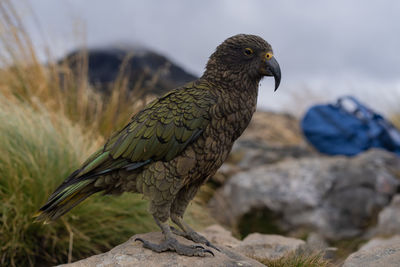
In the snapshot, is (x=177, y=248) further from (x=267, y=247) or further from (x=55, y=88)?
(x=55, y=88)

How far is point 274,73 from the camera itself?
100.0 inches

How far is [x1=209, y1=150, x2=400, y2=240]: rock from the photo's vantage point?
20.5 ft

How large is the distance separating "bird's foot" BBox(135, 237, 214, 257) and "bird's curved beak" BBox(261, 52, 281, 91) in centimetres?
113

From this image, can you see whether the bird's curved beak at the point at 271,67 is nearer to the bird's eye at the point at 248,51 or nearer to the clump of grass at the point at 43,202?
the bird's eye at the point at 248,51

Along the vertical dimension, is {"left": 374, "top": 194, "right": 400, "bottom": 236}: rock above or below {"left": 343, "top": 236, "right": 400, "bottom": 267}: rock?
below

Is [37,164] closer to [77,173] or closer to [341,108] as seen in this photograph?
[77,173]

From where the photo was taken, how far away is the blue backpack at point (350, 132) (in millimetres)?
8531

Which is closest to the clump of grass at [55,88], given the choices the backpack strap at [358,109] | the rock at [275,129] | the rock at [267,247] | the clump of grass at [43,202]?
the clump of grass at [43,202]

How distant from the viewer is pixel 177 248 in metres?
2.51

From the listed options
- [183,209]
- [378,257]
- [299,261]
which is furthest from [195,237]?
[378,257]

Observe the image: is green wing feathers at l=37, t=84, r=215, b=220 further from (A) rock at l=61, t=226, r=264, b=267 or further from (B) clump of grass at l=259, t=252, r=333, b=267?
(B) clump of grass at l=259, t=252, r=333, b=267

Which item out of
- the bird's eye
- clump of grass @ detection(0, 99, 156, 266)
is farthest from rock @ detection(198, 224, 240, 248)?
the bird's eye

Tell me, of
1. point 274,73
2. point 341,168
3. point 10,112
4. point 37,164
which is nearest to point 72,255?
Answer: point 37,164

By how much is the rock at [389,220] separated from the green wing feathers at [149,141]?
448 centimetres
